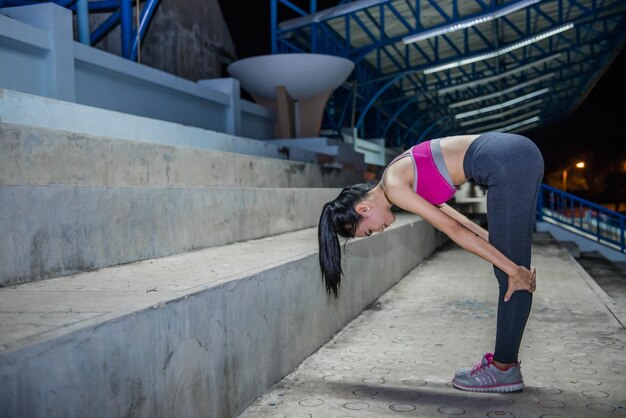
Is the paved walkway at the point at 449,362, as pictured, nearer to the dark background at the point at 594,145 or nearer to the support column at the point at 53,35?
the support column at the point at 53,35

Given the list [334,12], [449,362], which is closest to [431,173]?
[449,362]

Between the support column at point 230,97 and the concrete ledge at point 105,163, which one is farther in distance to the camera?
the support column at point 230,97

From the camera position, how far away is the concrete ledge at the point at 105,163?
2.65m

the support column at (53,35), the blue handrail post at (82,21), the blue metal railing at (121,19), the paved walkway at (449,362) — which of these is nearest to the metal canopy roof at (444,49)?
the blue metal railing at (121,19)

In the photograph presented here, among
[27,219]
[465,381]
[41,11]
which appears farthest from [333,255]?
[41,11]

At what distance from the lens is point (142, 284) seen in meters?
2.11

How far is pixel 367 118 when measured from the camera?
21.3 metres

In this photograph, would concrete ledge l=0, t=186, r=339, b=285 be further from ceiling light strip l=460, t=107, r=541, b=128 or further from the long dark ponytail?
ceiling light strip l=460, t=107, r=541, b=128

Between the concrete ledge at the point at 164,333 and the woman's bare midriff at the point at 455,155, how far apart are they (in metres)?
0.89

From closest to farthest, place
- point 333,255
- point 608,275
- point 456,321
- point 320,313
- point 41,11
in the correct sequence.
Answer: point 333,255 → point 320,313 → point 456,321 → point 41,11 → point 608,275

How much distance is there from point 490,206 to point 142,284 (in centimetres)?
144

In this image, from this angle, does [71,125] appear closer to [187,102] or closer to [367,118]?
[187,102]

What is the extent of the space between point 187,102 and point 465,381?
6409mm

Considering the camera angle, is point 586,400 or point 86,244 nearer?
point 586,400
